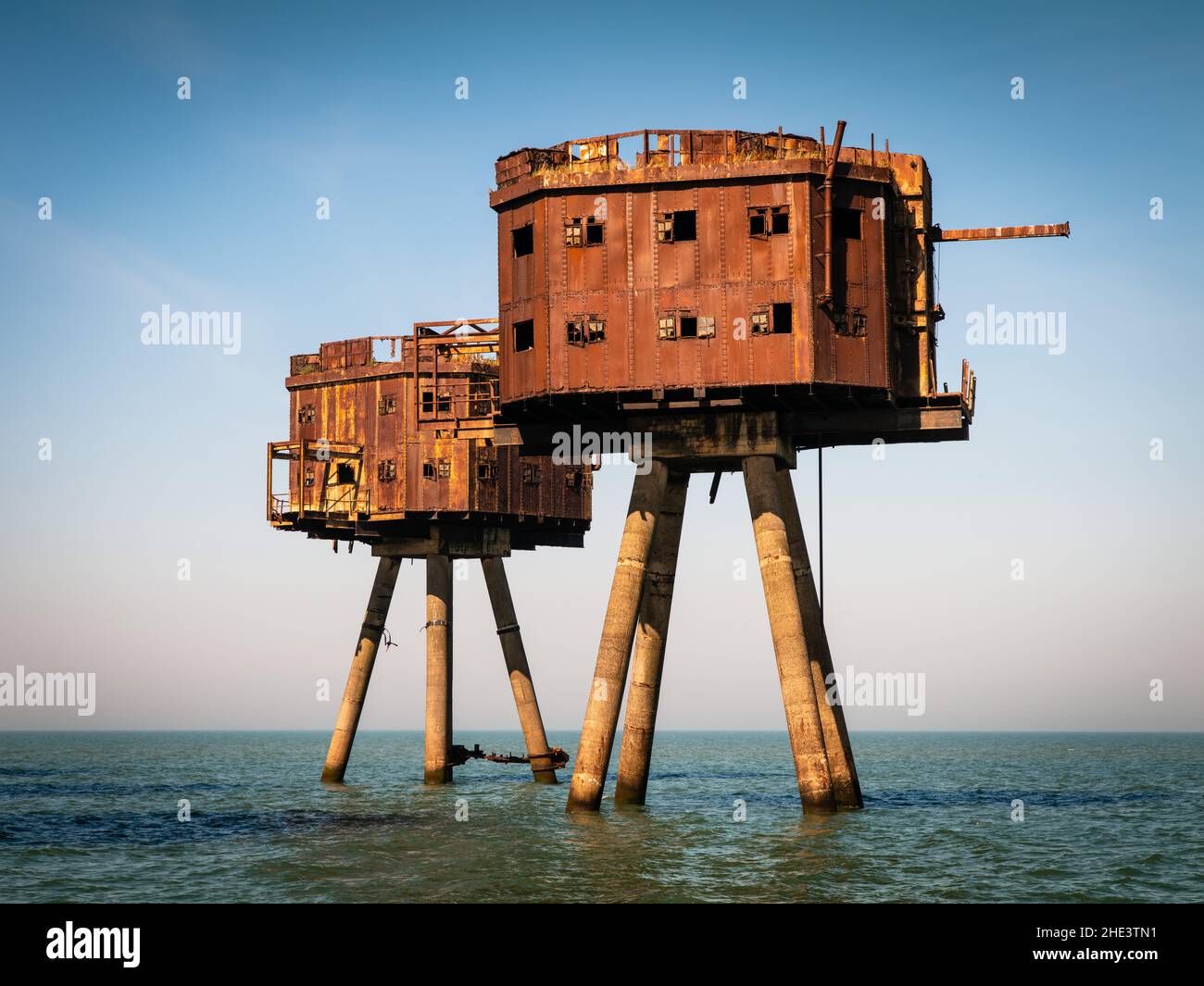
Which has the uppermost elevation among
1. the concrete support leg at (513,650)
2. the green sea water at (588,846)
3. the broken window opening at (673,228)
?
the broken window opening at (673,228)

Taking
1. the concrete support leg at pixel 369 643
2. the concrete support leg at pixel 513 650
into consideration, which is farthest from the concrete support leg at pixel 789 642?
the concrete support leg at pixel 369 643

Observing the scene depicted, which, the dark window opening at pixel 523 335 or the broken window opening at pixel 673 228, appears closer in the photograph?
the broken window opening at pixel 673 228

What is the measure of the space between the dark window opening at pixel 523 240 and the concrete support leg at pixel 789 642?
8.75 meters

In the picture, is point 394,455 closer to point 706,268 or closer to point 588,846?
point 706,268

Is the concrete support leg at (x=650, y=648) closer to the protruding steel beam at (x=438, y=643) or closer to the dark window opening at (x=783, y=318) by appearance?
the dark window opening at (x=783, y=318)

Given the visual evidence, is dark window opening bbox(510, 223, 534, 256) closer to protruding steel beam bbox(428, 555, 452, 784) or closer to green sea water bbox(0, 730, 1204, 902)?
green sea water bbox(0, 730, 1204, 902)

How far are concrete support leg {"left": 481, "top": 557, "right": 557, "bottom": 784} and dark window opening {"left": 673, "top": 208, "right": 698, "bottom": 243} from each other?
21796 mm

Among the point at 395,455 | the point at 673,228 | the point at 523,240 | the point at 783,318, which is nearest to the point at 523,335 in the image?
A: the point at 523,240

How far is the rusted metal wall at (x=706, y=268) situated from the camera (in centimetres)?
3797

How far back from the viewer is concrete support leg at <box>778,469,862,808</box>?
136ft
